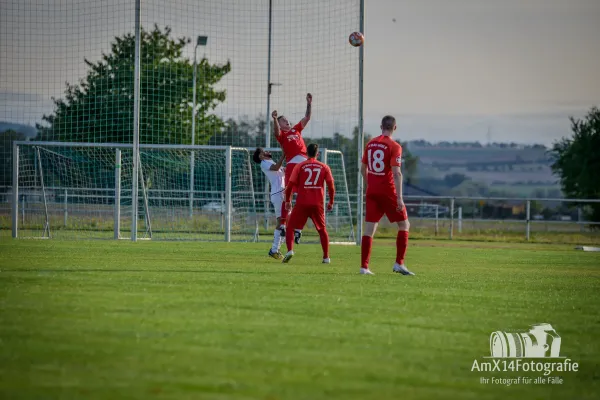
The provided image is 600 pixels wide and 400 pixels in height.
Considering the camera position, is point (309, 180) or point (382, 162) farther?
point (309, 180)

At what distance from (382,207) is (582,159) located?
49005mm

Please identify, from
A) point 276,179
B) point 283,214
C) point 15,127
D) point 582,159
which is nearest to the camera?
point 283,214

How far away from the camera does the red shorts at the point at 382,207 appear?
14031mm

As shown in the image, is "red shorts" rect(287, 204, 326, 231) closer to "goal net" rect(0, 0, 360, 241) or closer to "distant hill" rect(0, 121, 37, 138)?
"goal net" rect(0, 0, 360, 241)

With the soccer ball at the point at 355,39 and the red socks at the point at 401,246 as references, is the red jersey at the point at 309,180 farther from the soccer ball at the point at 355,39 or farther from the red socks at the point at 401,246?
the soccer ball at the point at 355,39

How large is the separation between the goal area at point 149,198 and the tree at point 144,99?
47.7 inches

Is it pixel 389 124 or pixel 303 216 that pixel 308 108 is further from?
pixel 389 124

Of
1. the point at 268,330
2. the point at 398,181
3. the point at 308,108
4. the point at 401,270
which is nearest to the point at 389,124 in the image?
the point at 398,181

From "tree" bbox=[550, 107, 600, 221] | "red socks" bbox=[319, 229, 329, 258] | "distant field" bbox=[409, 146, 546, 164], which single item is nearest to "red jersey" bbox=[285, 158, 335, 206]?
"red socks" bbox=[319, 229, 329, 258]

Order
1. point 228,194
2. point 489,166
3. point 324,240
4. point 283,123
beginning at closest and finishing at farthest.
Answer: point 324,240, point 283,123, point 228,194, point 489,166

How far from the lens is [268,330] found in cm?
729

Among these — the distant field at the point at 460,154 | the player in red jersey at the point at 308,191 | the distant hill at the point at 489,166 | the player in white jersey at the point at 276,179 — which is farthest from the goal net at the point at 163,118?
the distant field at the point at 460,154

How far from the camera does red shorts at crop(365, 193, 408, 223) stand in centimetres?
1403

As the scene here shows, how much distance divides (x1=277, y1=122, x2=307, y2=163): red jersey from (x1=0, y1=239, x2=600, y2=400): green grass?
16.8ft
